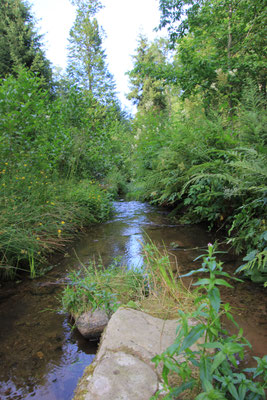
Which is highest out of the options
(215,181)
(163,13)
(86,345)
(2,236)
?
(163,13)

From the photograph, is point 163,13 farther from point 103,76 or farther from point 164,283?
point 164,283

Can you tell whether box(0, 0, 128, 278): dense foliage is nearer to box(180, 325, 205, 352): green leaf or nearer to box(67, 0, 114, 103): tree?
box(180, 325, 205, 352): green leaf

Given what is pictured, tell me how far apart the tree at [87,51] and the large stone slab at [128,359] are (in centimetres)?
1000

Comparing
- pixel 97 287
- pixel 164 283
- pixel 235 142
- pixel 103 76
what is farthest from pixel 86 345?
pixel 103 76

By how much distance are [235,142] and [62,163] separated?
166 inches

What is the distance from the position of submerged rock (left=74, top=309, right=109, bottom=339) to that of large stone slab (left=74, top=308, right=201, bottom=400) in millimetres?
284

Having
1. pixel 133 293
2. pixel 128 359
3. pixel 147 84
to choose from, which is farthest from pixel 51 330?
pixel 147 84

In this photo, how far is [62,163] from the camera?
659 centimetres

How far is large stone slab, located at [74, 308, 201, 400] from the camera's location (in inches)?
49.6

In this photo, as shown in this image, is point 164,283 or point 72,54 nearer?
point 164,283

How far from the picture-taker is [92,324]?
2070mm

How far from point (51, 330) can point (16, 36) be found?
16363 millimetres

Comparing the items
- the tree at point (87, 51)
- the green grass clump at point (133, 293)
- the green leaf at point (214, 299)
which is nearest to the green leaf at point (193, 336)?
the green leaf at point (214, 299)

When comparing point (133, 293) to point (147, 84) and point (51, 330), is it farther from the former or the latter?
point (147, 84)
